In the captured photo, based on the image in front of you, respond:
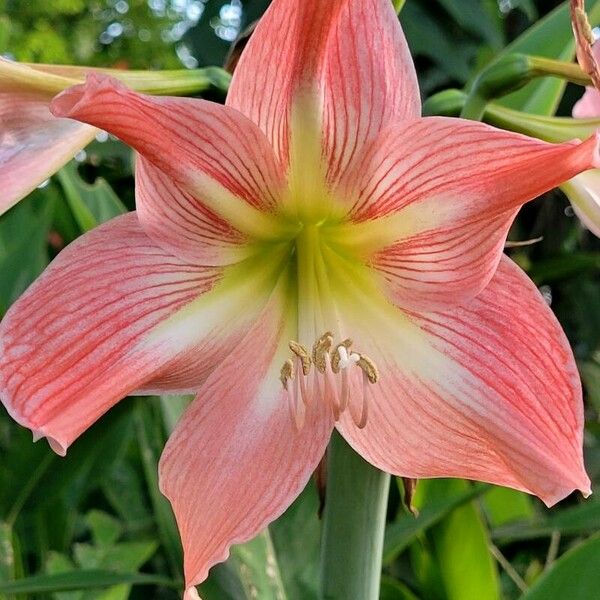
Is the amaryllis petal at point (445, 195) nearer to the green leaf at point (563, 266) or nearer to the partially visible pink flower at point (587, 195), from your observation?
the partially visible pink flower at point (587, 195)

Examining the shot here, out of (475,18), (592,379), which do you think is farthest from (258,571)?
(475,18)

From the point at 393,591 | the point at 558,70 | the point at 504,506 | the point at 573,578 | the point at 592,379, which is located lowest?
the point at 592,379

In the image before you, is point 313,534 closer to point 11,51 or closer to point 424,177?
point 424,177

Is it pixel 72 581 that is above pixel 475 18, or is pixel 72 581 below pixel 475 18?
below

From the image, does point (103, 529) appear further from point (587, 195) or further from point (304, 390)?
point (587, 195)

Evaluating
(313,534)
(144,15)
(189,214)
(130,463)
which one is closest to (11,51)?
(144,15)

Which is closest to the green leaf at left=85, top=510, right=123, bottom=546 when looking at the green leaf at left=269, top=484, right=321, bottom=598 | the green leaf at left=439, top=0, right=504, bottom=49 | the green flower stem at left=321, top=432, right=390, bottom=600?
the green leaf at left=269, top=484, right=321, bottom=598
